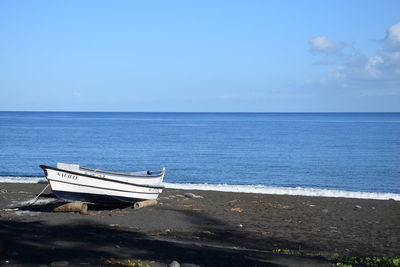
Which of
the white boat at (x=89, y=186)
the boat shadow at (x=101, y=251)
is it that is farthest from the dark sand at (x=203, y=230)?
the white boat at (x=89, y=186)

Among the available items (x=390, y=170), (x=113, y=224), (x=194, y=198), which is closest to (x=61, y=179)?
(x=113, y=224)

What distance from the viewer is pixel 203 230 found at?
635 inches

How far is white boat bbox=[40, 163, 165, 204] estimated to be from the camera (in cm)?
1816

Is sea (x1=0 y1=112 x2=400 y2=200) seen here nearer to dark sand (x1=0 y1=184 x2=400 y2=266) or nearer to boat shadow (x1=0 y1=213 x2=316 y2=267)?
dark sand (x1=0 y1=184 x2=400 y2=266)

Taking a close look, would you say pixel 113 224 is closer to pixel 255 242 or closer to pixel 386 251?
pixel 255 242

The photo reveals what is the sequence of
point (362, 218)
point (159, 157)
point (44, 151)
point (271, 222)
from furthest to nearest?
point (44, 151) → point (159, 157) → point (362, 218) → point (271, 222)

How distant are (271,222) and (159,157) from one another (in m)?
33.7

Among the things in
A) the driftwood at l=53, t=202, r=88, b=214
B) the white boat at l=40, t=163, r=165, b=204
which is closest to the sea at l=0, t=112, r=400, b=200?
the white boat at l=40, t=163, r=165, b=204

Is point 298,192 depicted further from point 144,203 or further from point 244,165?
point 244,165

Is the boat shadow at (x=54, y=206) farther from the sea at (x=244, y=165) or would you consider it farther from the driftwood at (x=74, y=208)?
the sea at (x=244, y=165)

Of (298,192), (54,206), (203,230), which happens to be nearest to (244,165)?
(298,192)

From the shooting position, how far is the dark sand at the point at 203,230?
10508 millimetres

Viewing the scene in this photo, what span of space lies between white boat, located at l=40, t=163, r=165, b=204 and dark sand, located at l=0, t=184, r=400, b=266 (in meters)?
0.62

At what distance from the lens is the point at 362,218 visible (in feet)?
63.3
